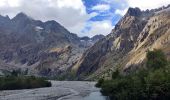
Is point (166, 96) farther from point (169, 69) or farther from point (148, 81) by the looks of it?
point (169, 69)

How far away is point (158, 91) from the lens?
13850 cm

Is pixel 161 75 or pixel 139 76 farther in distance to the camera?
pixel 139 76

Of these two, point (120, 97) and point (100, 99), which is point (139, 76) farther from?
point (100, 99)

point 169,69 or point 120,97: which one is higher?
point 169,69

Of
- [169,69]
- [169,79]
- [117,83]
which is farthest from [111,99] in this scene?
[169,79]

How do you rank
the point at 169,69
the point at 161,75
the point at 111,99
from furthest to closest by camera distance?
the point at 111,99 → the point at 169,69 → the point at 161,75

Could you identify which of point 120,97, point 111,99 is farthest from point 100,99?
point 120,97

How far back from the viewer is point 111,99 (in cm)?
19025

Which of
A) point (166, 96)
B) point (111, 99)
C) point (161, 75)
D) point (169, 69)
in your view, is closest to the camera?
point (166, 96)

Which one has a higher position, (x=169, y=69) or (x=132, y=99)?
(x=169, y=69)

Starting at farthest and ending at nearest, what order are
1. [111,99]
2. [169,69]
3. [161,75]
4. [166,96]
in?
[111,99] → [169,69] → [161,75] → [166,96]

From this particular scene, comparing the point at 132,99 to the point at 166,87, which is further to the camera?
the point at 132,99

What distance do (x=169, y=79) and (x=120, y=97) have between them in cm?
2950

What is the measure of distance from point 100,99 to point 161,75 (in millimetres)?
57963
